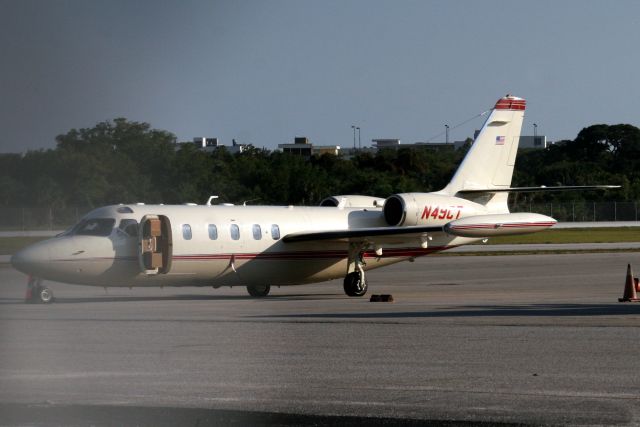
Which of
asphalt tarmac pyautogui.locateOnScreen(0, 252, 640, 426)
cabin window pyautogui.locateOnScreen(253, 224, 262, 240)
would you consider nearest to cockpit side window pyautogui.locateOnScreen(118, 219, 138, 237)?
asphalt tarmac pyautogui.locateOnScreen(0, 252, 640, 426)

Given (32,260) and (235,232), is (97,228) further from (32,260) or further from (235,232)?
(235,232)

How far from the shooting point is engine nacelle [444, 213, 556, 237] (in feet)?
89.6

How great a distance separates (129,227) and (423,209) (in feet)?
25.7

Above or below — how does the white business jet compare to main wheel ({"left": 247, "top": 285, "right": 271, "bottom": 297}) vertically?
above

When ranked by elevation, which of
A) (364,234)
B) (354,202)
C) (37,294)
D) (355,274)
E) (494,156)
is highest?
(494,156)

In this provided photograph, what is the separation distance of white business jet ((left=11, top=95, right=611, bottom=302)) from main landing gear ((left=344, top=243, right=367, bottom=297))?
0.08 ft

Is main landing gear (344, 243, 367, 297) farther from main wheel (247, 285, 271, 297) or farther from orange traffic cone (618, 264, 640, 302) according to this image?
orange traffic cone (618, 264, 640, 302)

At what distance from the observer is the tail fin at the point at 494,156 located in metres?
32.6

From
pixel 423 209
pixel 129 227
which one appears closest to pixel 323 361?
pixel 129 227

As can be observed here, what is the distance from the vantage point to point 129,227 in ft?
87.0

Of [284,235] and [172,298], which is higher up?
[284,235]

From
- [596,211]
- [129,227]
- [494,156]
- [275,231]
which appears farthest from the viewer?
[596,211]

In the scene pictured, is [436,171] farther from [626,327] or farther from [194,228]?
[626,327]

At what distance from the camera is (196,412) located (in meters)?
10.9
